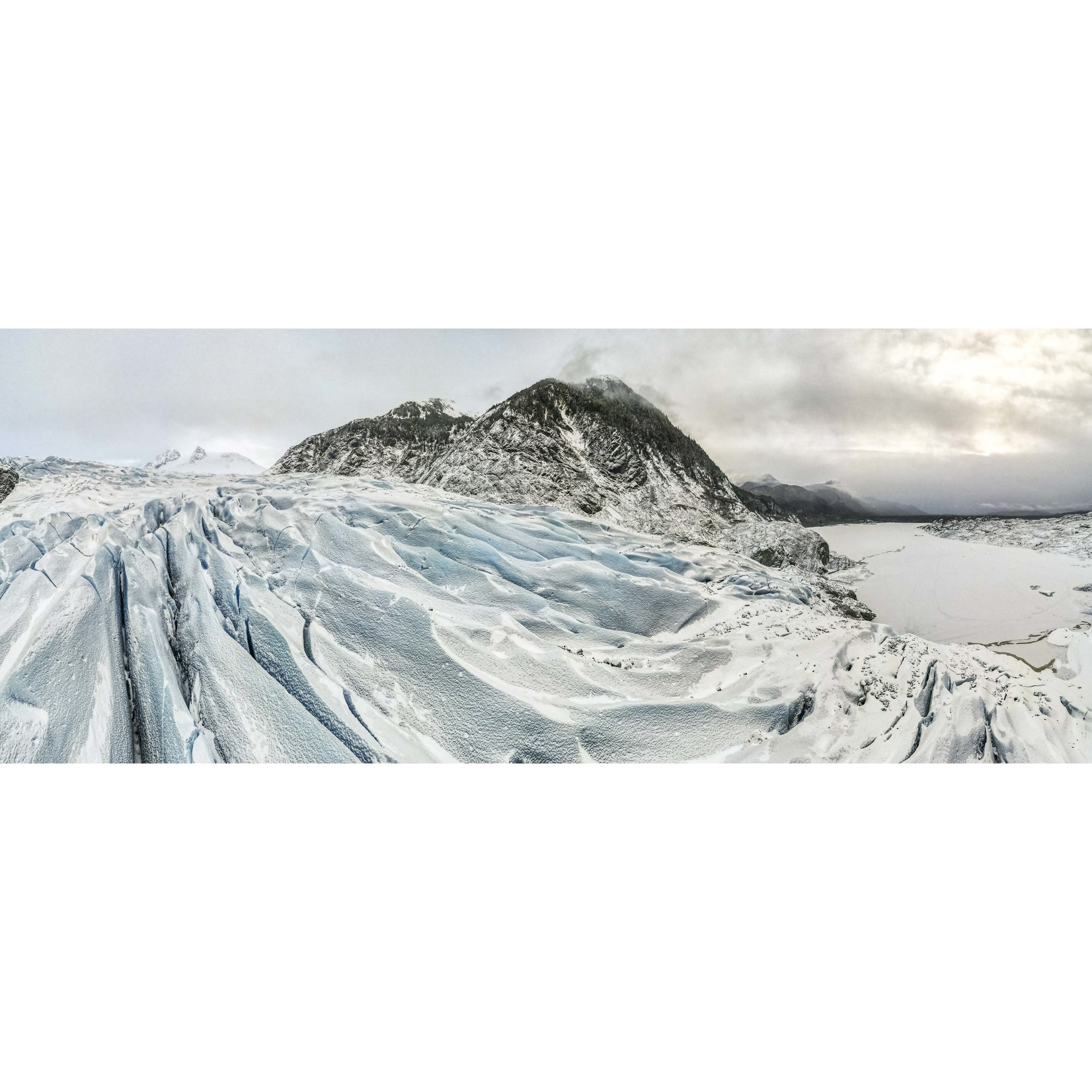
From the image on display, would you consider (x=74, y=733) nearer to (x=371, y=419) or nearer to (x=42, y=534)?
(x=42, y=534)

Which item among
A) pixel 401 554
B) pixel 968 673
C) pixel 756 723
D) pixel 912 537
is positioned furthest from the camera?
pixel 912 537

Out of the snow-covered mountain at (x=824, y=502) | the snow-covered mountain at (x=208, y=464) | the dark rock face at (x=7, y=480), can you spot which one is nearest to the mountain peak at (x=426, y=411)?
the snow-covered mountain at (x=208, y=464)

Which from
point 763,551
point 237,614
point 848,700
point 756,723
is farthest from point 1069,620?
point 237,614

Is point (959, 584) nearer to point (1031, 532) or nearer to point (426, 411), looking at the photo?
point (1031, 532)

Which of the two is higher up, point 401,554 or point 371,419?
point 371,419

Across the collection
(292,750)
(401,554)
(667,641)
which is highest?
(401,554)

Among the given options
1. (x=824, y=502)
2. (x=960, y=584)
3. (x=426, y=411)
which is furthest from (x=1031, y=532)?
(x=426, y=411)
